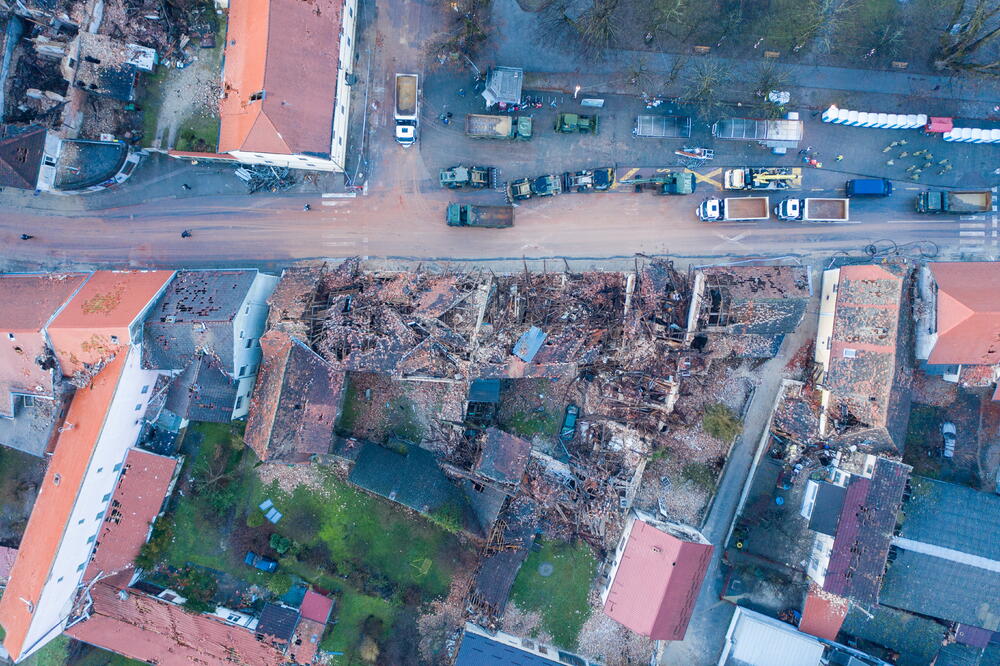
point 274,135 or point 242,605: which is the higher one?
point 274,135

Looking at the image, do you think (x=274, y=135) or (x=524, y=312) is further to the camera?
(x=524, y=312)

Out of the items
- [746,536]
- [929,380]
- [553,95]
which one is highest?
[553,95]

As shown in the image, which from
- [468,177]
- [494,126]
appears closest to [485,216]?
[468,177]

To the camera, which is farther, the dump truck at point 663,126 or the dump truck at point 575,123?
the dump truck at point 663,126

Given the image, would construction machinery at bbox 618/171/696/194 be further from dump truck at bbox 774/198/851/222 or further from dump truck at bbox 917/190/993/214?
dump truck at bbox 917/190/993/214

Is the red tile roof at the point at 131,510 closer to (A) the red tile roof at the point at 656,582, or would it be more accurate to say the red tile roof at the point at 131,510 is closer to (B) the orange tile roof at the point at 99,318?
(B) the orange tile roof at the point at 99,318

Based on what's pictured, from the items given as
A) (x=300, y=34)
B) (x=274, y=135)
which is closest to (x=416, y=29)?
(x=300, y=34)

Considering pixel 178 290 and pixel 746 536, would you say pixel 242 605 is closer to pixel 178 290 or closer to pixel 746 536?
pixel 178 290

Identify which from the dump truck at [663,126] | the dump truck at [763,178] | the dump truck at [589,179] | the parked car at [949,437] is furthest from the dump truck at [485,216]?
the parked car at [949,437]
